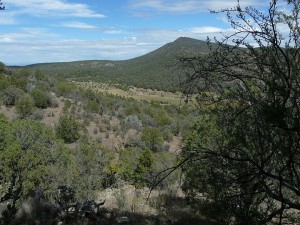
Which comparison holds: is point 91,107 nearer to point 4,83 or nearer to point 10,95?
point 10,95

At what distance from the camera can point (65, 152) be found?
2216 centimetres

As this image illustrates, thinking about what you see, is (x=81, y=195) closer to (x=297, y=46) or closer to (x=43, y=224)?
(x=43, y=224)

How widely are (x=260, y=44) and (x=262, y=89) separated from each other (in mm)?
559

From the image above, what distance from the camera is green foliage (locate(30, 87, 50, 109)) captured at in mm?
46781

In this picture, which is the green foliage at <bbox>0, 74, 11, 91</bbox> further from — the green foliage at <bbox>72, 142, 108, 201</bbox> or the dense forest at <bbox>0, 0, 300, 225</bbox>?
the green foliage at <bbox>72, 142, 108, 201</bbox>

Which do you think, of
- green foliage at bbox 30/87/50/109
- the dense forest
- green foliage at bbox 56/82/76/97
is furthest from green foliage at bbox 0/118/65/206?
green foliage at bbox 56/82/76/97

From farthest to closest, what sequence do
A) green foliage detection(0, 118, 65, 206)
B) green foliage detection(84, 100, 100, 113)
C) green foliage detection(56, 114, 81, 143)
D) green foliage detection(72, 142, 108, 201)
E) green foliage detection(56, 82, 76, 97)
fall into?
green foliage detection(56, 82, 76, 97) < green foliage detection(84, 100, 100, 113) < green foliage detection(56, 114, 81, 143) < green foliage detection(0, 118, 65, 206) < green foliage detection(72, 142, 108, 201)

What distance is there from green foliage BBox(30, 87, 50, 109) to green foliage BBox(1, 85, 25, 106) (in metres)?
1.75

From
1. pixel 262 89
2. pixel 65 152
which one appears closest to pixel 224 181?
pixel 262 89

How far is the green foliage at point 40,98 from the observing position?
46.8 metres

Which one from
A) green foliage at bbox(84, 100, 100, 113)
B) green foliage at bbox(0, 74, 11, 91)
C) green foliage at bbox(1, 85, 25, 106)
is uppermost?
green foliage at bbox(0, 74, 11, 91)

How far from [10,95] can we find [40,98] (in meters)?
3.68

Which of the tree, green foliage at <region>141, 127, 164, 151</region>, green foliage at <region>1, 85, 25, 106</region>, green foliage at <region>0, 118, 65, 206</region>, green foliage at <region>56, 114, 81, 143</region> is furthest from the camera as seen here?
green foliage at <region>1, 85, 25, 106</region>

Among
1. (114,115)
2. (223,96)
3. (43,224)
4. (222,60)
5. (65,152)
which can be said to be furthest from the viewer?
(114,115)
